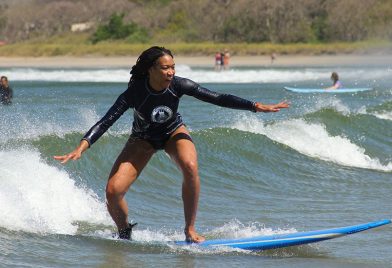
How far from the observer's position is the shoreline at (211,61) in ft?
198

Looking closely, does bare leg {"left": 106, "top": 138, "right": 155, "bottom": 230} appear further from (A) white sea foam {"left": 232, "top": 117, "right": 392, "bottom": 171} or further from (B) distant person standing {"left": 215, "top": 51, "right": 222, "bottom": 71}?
(B) distant person standing {"left": 215, "top": 51, "right": 222, "bottom": 71}

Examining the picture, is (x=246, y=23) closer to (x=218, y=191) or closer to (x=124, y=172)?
(x=218, y=191)

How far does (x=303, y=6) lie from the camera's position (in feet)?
260

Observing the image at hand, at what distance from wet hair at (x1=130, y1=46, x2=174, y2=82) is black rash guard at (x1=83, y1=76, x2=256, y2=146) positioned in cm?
7

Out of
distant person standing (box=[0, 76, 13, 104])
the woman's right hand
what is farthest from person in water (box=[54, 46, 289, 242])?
distant person standing (box=[0, 76, 13, 104])

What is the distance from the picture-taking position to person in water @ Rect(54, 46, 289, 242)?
7750 mm

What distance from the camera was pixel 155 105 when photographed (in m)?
7.83

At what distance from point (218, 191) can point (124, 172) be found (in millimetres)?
4990

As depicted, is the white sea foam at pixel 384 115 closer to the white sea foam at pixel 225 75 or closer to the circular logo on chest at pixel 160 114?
the circular logo on chest at pixel 160 114

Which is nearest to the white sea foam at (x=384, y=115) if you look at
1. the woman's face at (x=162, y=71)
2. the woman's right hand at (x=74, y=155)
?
the woman's face at (x=162, y=71)

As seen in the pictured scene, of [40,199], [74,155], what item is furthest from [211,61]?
[74,155]

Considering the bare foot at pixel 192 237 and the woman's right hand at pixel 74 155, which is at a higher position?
the woman's right hand at pixel 74 155

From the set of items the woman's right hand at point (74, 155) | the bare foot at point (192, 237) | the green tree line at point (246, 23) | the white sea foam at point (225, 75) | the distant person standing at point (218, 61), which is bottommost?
the bare foot at point (192, 237)

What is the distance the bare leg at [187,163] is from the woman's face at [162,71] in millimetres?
451
